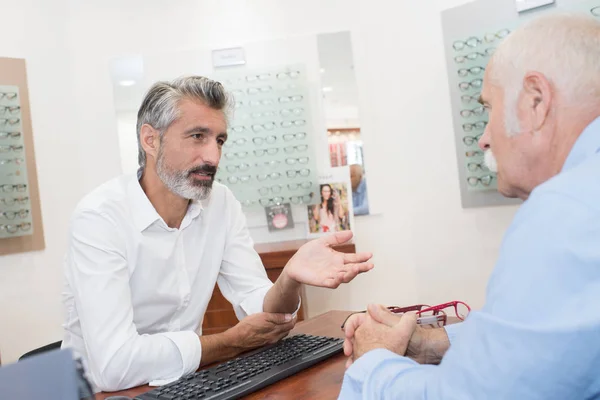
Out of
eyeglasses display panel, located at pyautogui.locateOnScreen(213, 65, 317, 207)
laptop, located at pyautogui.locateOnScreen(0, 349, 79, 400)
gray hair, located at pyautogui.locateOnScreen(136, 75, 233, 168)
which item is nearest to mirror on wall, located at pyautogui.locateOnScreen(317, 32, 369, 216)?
eyeglasses display panel, located at pyautogui.locateOnScreen(213, 65, 317, 207)

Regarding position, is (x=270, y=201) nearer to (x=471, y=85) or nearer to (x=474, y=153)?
(x=474, y=153)

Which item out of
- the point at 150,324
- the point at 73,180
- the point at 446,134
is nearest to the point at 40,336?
the point at 73,180

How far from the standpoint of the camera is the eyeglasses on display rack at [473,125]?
2.95 meters

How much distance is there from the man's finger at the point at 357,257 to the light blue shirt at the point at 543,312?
2.37 feet

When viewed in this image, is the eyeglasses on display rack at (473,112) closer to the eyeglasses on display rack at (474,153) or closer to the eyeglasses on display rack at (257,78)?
the eyeglasses on display rack at (474,153)

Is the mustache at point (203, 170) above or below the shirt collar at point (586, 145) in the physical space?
above

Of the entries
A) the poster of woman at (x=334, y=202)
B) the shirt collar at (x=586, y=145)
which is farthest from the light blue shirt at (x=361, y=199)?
the shirt collar at (x=586, y=145)

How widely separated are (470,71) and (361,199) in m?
0.95

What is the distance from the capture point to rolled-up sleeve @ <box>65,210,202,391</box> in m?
1.41

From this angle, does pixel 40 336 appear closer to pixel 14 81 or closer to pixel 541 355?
pixel 14 81

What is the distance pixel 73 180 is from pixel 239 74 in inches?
47.6

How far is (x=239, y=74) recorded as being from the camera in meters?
3.33

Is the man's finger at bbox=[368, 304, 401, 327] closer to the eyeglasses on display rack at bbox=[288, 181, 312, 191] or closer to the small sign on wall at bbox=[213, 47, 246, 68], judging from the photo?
the eyeglasses on display rack at bbox=[288, 181, 312, 191]

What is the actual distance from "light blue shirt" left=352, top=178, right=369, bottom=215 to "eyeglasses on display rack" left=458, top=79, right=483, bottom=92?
2.53 ft
